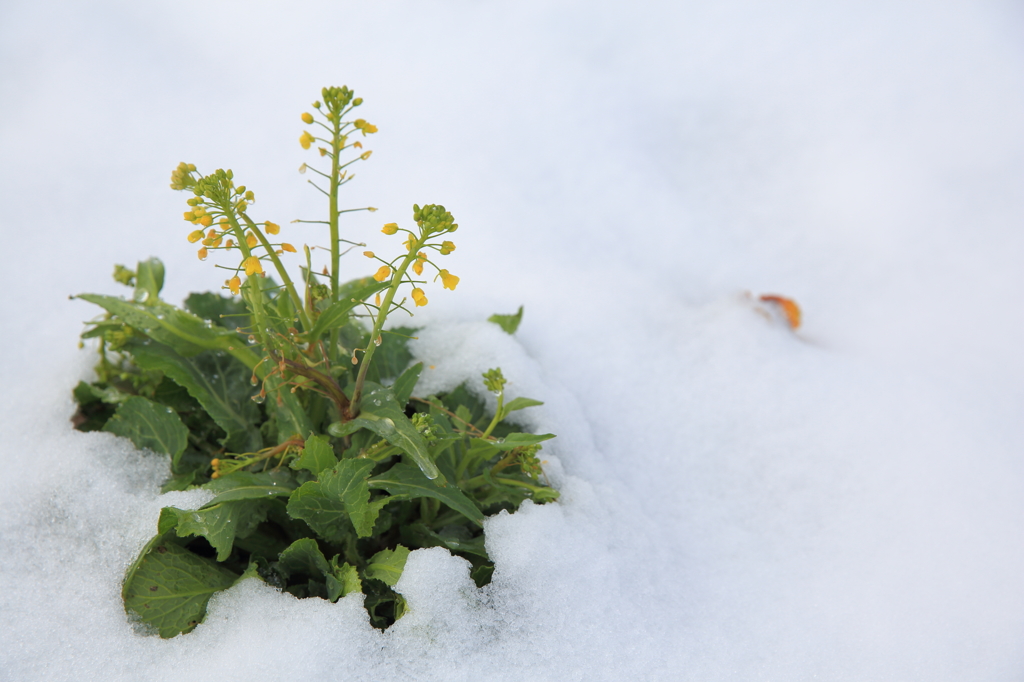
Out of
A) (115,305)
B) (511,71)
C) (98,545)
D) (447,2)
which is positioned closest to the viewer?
(98,545)

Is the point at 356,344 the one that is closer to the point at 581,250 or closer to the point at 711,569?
the point at 711,569

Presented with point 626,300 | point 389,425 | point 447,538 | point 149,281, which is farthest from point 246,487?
point 626,300

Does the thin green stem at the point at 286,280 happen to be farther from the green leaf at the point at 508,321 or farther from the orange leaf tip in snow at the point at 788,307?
the orange leaf tip in snow at the point at 788,307

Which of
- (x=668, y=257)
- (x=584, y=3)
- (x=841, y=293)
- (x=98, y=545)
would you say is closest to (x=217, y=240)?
(x=98, y=545)

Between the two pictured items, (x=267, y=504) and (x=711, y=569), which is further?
(x=711, y=569)

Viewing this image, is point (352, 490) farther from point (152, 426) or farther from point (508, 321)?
point (508, 321)

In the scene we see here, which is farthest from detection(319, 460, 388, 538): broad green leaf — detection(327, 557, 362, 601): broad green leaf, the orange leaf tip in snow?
the orange leaf tip in snow
